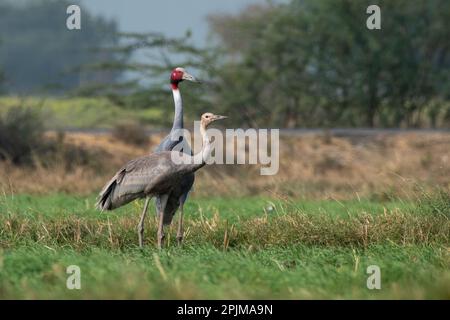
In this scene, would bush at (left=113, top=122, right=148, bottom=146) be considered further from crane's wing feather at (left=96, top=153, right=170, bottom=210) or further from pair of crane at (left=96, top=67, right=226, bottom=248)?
crane's wing feather at (left=96, top=153, right=170, bottom=210)

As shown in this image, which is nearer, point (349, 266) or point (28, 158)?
point (349, 266)

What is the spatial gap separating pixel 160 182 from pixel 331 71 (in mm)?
22410

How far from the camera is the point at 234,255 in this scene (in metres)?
10.1

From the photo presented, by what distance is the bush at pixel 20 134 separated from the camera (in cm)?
2388

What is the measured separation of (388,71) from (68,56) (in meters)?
57.7

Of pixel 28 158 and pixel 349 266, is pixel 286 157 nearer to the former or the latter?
pixel 28 158

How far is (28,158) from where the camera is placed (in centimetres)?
2388

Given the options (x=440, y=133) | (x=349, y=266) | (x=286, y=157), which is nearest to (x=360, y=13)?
(x=440, y=133)

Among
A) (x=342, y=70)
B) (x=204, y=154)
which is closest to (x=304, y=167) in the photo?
(x=342, y=70)

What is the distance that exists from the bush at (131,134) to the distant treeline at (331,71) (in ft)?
15.1

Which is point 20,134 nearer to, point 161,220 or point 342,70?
point 342,70

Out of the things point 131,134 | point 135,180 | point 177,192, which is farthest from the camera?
point 131,134

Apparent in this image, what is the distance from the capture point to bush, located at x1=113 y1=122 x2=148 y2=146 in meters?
26.5

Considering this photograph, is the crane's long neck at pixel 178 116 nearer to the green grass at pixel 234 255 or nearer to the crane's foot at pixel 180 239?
the green grass at pixel 234 255
